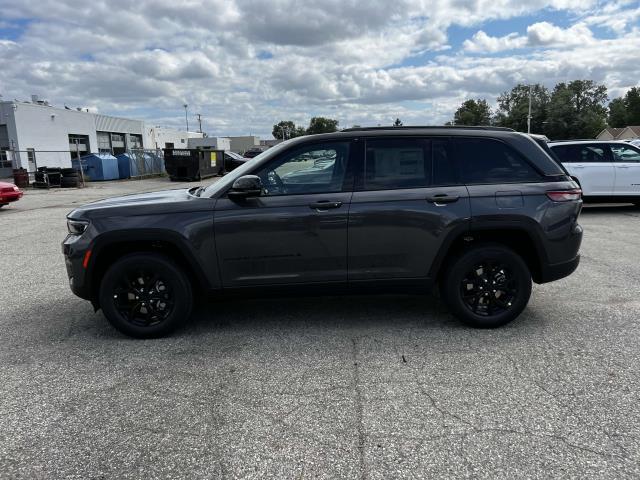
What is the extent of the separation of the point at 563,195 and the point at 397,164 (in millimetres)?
1515

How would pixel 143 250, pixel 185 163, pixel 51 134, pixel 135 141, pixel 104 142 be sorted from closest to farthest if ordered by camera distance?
pixel 143 250 < pixel 185 163 < pixel 51 134 < pixel 104 142 < pixel 135 141

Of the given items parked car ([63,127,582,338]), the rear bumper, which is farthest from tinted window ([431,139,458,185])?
the rear bumper

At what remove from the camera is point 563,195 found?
438 centimetres

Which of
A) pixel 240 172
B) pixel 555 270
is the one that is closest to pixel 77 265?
pixel 240 172

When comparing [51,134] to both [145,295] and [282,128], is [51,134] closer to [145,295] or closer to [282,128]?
[145,295]

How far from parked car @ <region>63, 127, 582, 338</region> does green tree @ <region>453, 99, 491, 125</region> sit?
97.1 m

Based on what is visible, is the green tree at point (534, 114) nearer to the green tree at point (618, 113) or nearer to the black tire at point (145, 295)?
the green tree at point (618, 113)

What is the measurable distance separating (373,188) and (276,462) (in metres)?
2.47

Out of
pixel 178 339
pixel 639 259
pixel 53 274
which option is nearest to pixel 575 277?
pixel 639 259

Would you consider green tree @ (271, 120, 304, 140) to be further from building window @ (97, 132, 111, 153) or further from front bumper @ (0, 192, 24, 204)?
front bumper @ (0, 192, 24, 204)

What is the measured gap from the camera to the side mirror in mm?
4137

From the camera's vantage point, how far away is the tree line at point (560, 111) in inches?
2729

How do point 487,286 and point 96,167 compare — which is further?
point 96,167

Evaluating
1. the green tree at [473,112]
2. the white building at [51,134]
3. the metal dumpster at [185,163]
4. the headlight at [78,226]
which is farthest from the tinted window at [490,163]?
the green tree at [473,112]
